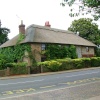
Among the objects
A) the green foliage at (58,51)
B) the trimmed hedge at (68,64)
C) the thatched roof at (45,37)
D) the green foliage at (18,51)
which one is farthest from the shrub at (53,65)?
the thatched roof at (45,37)

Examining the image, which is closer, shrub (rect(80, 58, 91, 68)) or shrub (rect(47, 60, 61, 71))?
shrub (rect(47, 60, 61, 71))

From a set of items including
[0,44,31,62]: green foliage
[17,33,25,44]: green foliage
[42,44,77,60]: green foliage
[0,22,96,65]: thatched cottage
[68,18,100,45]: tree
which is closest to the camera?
[0,44,31,62]: green foliage

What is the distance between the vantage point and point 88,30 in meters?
63.0

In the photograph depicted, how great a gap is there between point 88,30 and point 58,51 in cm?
2481

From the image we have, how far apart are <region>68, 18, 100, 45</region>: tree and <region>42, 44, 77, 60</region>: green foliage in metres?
19.1

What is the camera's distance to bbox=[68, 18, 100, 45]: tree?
61.4 metres

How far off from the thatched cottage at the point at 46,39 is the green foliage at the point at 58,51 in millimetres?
798

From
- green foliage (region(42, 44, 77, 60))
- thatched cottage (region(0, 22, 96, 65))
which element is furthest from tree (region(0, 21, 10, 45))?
green foliage (region(42, 44, 77, 60))

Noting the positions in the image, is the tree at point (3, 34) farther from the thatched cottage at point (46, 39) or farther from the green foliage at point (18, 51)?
the green foliage at point (18, 51)

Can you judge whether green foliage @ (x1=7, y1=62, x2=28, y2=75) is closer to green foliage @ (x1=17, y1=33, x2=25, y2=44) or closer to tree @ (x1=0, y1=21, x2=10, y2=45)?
green foliage @ (x1=17, y1=33, x2=25, y2=44)

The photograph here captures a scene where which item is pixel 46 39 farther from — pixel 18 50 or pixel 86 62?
pixel 86 62

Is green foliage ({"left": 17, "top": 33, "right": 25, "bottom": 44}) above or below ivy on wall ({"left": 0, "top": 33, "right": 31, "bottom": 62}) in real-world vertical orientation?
above

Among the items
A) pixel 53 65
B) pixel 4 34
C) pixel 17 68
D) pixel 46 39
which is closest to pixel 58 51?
pixel 46 39

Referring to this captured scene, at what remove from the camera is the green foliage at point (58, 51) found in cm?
3941
